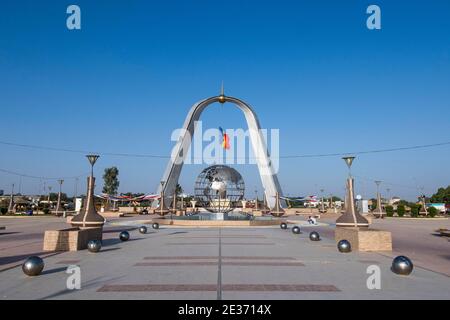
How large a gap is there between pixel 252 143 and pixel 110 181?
209ft

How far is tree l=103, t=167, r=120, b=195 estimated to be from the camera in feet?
367

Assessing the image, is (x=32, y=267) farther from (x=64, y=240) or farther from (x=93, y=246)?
(x=64, y=240)

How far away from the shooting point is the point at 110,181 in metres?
112

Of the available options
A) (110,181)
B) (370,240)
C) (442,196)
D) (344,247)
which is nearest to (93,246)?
(344,247)

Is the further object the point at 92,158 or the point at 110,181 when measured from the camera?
the point at 110,181

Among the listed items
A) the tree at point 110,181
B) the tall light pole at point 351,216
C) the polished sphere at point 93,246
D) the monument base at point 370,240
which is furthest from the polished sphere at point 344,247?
the tree at point 110,181

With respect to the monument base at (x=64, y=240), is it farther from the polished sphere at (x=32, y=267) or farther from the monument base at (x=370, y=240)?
the monument base at (x=370, y=240)

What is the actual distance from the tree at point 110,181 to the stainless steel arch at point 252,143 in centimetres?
5491

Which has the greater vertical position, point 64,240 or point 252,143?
point 252,143

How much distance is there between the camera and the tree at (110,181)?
367 ft

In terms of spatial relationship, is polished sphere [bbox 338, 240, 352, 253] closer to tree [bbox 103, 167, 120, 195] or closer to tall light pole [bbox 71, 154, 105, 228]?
tall light pole [bbox 71, 154, 105, 228]

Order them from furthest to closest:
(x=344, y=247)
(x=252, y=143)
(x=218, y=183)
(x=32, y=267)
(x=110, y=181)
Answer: (x=110, y=181), (x=252, y=143), (x=218, y=183), (x=344, y=247), (x=32, y=267)

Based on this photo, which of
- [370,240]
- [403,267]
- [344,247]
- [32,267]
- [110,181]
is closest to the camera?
[32,267]
